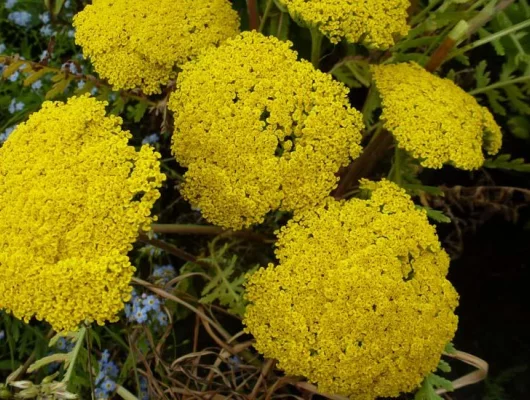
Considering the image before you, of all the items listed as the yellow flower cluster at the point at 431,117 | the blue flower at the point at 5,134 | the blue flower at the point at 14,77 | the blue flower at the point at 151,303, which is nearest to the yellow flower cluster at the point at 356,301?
the yellow flower cluster at the point at 431,117

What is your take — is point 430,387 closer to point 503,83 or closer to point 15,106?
point 503,83

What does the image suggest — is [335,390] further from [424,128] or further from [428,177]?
[428,177]

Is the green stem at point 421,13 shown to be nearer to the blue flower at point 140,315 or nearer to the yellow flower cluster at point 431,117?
the yellow flower cluster at point 431,117

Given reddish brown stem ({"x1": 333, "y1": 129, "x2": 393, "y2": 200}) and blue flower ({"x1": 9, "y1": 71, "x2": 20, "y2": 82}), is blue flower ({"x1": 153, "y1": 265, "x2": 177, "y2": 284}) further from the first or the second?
blue flower ({"x1": 9, "y1": 71, "x2": 20, "y2": 82})

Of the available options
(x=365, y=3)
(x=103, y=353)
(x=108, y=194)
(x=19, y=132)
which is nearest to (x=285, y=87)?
Result: (x=365, y=3)

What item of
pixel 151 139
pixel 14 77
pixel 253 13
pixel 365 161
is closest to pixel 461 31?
pixel 365 161
